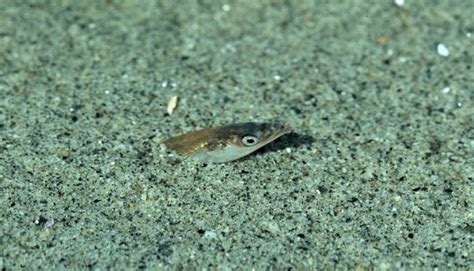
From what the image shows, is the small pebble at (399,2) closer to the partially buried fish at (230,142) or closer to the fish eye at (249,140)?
the partially buried fish at (230,142)

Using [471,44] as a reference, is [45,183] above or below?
above

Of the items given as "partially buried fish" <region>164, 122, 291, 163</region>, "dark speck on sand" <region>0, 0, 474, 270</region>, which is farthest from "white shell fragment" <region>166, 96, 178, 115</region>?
"partially buried fish" <region>164, 122, 291, 163</region>

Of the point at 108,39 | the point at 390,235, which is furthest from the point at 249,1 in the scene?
the point at 390,235

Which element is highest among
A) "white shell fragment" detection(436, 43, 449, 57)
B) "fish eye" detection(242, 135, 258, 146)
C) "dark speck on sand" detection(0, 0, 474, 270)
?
"fish eye" detection(242, 135, 258, 146)

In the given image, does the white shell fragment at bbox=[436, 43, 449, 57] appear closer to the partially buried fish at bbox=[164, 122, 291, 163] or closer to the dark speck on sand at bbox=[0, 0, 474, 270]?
the dark speck on sand at bbox=[0, 0, 474, 270]

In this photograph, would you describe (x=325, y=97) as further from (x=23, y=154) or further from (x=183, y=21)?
(x=23, y=154)

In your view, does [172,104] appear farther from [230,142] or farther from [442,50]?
[442,50]
